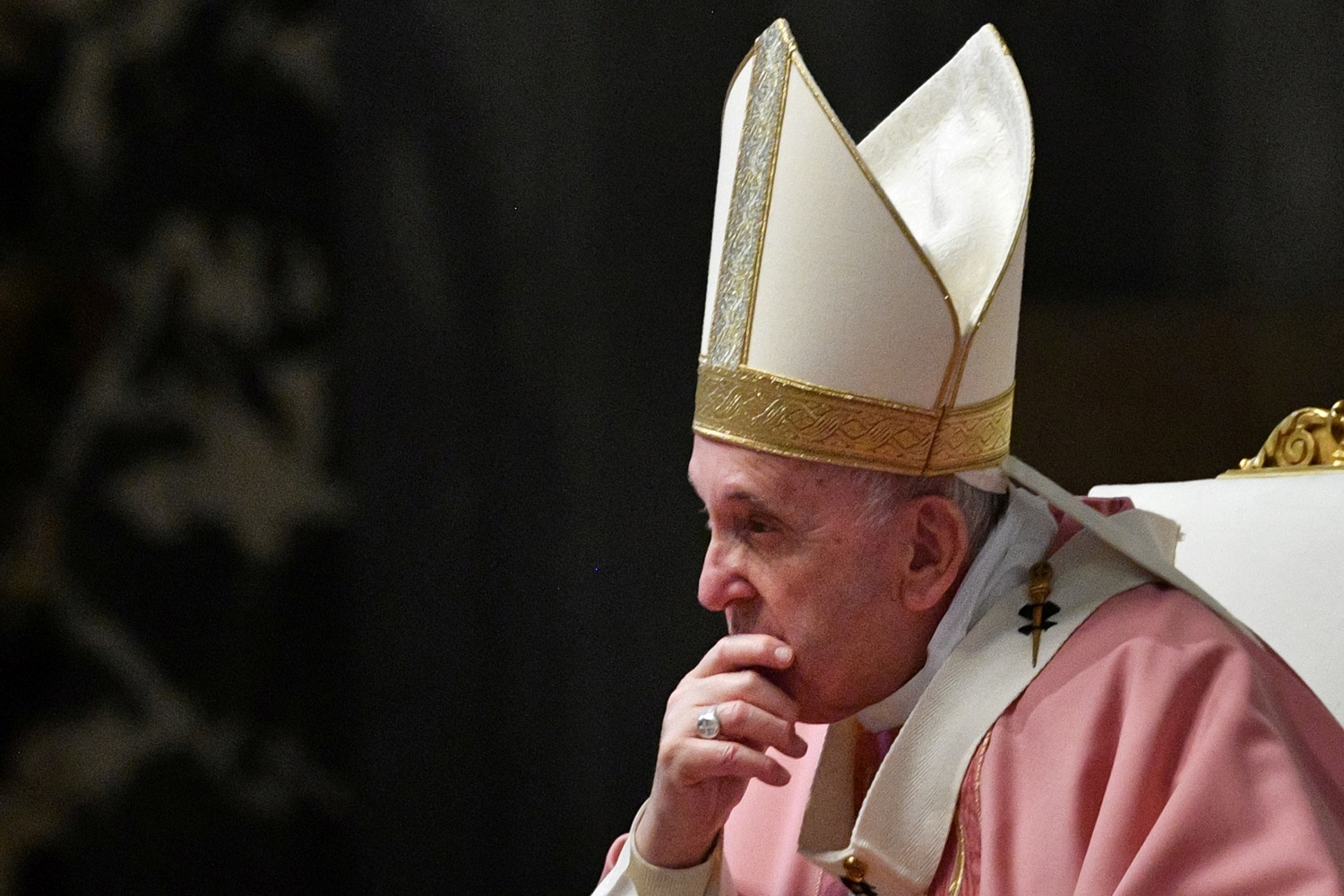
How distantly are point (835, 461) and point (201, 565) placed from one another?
2.57ft

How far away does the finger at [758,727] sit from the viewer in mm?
1759

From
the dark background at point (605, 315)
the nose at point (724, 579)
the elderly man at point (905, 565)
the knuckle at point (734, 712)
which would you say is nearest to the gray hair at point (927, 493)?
the elderly man at point (905, 565)

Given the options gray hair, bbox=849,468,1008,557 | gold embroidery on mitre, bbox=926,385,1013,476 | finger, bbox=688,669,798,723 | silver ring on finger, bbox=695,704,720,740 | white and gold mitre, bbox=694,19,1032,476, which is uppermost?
white and gold mitre, bbox=694,19,1032,476

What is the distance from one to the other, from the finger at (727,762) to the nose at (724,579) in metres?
0.17

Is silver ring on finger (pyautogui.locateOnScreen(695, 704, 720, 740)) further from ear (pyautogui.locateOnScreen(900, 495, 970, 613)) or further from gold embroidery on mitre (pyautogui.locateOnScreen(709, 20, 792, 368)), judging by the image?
gold embroidery on mitre (pyautogui.locateOnScreen(709, 20, 792, 368))

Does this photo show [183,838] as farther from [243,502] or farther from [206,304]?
[206,304]

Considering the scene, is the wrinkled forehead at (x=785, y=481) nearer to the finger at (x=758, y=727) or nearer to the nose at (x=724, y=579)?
the nose at (x=724, y=579)

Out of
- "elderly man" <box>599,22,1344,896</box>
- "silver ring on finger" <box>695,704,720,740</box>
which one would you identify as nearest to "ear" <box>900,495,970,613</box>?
"elderly man" <box>599,22,1344,896</box>

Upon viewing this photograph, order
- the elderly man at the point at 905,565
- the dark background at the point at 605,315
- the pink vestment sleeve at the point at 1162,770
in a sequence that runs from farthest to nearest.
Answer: the dark background at the point at 605,315 < the elderly man at the point at 905,565 < the pink vestment sleeve at the point at 1162,770

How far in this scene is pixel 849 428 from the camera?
5.80 feet

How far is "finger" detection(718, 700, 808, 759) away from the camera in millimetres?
1759

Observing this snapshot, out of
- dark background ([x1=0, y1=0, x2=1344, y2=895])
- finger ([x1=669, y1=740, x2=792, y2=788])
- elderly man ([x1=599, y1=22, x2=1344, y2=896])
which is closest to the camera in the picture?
elderly man ([x1=599, y1=22, x2=1344, y2=896])

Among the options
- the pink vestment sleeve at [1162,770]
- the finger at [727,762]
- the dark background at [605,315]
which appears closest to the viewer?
the pink vestment sleeve at [1162,770]

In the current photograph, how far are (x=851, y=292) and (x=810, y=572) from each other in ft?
1.08
